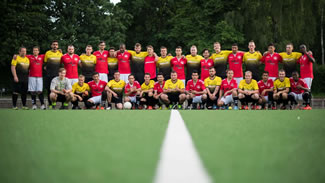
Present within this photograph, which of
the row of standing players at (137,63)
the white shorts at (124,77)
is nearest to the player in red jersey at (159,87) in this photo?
the row of standing players at (137,63)

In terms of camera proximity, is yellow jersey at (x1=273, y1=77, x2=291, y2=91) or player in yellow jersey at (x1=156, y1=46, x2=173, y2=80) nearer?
yellow jersey at (x1=273, y1=77, x2=291, y2=91)

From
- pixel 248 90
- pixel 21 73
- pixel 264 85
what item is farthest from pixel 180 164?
pixel 21 73

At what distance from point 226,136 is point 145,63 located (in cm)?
859

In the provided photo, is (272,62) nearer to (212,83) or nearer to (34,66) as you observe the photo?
(212,83)

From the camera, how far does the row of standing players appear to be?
38.1 ft

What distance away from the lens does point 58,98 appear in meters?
10.9

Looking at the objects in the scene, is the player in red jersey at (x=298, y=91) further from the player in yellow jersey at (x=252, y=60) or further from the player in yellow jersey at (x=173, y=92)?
the player in yellow jersey at (x=173, y=92)

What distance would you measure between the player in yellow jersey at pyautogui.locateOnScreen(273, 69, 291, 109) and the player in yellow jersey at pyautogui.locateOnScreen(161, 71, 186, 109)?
260 cm

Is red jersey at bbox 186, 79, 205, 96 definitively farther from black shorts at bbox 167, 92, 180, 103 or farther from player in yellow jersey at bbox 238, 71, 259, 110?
player in yellow jersey at bbox 238, 71, 259, 110

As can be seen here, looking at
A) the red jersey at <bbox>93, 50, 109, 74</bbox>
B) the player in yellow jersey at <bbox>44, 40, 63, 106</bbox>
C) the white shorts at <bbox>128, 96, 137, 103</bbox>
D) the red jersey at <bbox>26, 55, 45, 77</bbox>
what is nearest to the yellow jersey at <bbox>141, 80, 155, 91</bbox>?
the white shorts at <bbox>128, 96, 137, 103</bbox>

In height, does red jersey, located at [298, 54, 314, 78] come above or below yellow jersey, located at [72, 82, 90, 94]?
above

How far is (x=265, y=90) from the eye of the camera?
11.1 meters

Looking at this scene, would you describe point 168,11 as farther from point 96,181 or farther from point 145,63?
point 96,181

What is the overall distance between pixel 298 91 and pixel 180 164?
9.51 m
